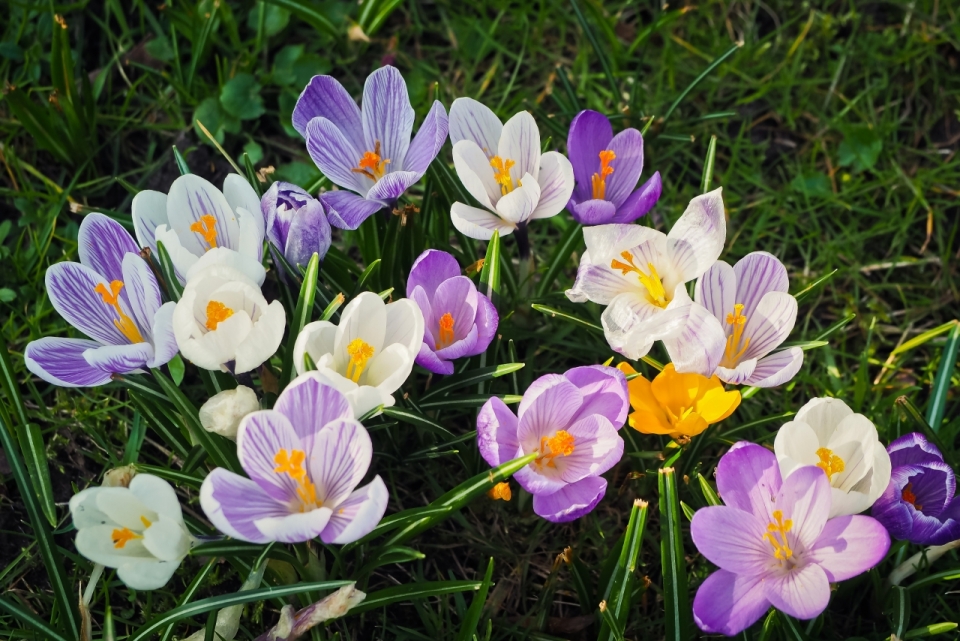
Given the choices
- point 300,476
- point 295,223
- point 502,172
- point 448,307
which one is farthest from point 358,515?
point 502,172

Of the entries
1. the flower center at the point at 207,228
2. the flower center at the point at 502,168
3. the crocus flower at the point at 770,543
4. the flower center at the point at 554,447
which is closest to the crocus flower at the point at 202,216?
the flower center at the point at 207,228

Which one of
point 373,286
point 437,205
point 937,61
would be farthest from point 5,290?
point 937,61

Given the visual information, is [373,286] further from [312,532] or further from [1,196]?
[1,196]

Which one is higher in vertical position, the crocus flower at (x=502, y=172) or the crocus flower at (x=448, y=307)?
the crocus flower at (x=502, y=172)

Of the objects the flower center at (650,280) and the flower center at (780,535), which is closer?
the flower center at (780,535)

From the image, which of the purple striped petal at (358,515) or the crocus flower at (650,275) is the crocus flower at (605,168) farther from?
the purple striped petal at (358,515)

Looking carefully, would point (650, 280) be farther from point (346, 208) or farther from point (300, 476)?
point (300, 476)
